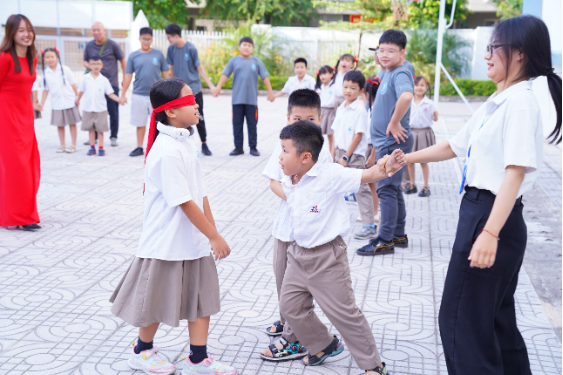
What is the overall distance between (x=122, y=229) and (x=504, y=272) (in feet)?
13.1

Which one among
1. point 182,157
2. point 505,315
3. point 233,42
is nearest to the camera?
point 505,315

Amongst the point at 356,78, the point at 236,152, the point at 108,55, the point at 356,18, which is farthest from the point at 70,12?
the point at 356,78

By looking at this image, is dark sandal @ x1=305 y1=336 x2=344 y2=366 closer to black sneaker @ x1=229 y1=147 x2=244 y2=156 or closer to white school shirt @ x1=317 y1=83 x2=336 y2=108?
white school shirt @ x1=317 y1=83 x2=336 y2=108

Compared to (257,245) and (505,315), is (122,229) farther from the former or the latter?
(505,315)

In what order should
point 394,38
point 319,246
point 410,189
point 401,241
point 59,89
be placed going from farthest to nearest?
point 59,89 → point 410,189 → point 401,241 → point 394,38 → point 319,246

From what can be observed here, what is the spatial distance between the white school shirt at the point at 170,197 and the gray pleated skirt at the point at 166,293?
0.07 m

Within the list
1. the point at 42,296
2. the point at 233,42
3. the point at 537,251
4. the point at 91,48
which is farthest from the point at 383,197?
the point at 233,42

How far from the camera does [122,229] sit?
5605 millimetres

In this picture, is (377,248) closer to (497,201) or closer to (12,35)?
(497,201)

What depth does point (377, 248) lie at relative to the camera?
5102 mm

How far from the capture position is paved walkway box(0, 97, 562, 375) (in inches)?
129

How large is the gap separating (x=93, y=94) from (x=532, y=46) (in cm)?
776

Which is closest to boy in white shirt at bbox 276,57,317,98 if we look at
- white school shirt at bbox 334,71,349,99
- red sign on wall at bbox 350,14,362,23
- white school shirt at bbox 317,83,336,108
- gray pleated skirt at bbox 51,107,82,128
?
white school shirt at bbox 317,83,336,108

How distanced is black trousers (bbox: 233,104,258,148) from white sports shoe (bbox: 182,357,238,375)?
671cm
